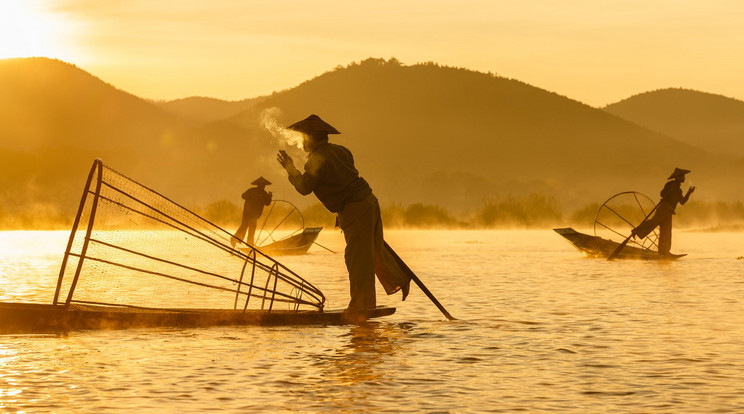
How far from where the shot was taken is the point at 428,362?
10.0m

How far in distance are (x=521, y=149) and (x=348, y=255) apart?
342 feet

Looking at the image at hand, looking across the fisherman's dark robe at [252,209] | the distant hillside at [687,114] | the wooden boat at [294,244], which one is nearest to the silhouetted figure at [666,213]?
the fisherman's dark robe at [252,209]

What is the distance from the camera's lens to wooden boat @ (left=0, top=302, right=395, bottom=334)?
11328 mm

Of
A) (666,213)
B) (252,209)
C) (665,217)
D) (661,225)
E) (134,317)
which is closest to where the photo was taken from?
(134,317)

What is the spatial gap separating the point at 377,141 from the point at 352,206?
103 meters

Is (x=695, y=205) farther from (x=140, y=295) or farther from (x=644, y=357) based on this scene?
(x=644, y=357)

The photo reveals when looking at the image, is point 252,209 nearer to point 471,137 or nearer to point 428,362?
point 428,362

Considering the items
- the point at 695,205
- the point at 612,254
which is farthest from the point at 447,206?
the point at 612,254

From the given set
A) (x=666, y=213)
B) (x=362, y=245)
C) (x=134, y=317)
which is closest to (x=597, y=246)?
(x=666, y=213)

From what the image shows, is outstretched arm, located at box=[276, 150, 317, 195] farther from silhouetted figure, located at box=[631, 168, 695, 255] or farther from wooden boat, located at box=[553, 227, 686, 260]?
wooden boat, located at box=[553, 227, 686, 260]

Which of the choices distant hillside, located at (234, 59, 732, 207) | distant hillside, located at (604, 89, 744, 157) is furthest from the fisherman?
distant hillside, located at (604, 89, 744, 157)

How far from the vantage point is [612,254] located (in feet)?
86.8

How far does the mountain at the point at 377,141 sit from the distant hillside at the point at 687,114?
41698 mm

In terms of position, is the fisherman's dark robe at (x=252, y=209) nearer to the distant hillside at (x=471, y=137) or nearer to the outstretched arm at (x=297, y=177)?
the outstretched arm at (x=297, y=177)
